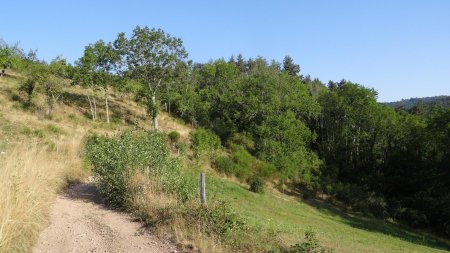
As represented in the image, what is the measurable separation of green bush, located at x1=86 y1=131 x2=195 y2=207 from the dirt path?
2.13ft

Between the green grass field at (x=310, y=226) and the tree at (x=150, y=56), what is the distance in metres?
16.5

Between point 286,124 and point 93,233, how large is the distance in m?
41.5

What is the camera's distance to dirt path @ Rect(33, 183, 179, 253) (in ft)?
23.3

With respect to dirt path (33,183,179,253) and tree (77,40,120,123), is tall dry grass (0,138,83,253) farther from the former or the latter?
tree (77,40,120,123)

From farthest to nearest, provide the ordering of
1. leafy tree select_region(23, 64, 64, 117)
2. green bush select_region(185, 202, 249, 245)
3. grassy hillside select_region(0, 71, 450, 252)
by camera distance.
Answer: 1. leafy tree select_region(23, 64, 64, 117)
2. green bush select_region(185, 202, 249, 245)
3. grassy hillside select_region(0, 71, 450, 252)

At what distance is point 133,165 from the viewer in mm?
10375

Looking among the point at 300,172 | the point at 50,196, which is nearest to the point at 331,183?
the point at 300,172

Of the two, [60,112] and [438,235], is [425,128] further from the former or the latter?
[60,112]

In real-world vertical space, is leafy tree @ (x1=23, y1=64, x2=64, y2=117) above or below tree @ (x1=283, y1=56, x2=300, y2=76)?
below

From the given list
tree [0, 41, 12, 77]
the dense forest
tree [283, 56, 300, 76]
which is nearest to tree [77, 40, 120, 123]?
the dense forest

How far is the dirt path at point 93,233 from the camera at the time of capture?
7090mm

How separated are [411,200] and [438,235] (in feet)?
22.2

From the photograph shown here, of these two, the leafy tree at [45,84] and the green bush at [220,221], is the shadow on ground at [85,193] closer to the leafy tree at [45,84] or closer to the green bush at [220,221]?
the green bush at [220,221]

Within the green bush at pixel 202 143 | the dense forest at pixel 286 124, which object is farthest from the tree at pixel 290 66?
the green bush at pixel 202 143
